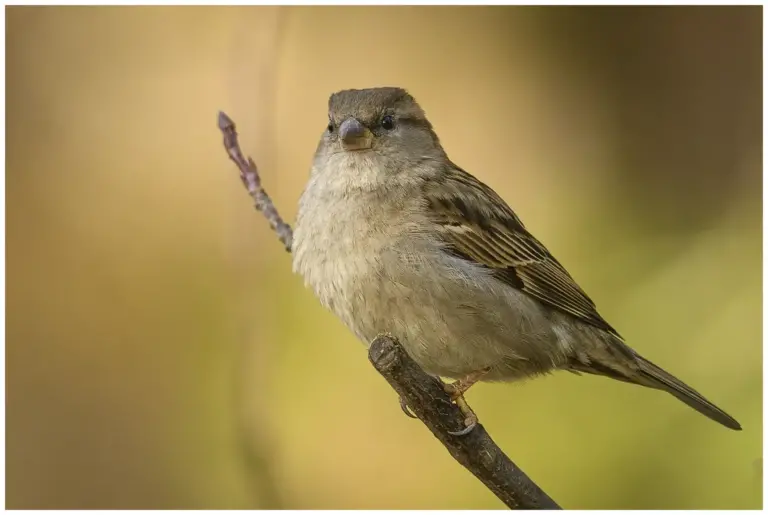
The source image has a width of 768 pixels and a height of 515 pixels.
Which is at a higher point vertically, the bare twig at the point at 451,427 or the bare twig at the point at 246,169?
the bare twig at the point at 246,169

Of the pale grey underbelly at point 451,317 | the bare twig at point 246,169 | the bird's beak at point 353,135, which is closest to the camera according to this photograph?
the pale grey underbelly at point 451,317

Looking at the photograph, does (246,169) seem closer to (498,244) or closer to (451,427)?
(498,244)

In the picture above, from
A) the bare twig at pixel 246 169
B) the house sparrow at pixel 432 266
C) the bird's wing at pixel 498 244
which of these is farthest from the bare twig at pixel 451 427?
the bare twig at pixel 246 169

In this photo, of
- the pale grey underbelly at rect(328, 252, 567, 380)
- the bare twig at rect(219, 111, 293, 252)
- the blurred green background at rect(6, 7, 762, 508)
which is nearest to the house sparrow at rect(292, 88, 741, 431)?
the pale grey underbelly at rect(328, 252, 567, 380)

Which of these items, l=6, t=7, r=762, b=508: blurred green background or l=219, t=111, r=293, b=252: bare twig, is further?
l=6, t=7, r=762, b=508: blurred green background

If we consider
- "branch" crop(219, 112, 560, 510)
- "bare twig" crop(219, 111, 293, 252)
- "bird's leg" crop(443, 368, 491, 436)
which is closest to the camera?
"branch" crop(219, 112, 560, 510)

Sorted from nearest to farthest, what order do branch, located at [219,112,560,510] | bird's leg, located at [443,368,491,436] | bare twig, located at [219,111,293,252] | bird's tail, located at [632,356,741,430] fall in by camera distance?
1. branch, located at [219,112,560,510]
2. bird's leg, located at [443,368,491,436]
3. bare twig, located at [219,111,293,252]
4. bird's tail, located at [632,356,741,430]

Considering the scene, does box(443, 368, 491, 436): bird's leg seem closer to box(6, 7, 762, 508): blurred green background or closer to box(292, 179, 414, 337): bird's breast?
box(292, 179, 414, 337): bird's breast

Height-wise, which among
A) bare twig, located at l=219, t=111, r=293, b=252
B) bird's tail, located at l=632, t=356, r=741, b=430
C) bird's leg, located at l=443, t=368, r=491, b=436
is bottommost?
bird's tail, located at l=632, t=356, r=741, b=430

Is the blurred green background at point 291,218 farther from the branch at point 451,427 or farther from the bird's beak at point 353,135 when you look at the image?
the branch at point 451,427
